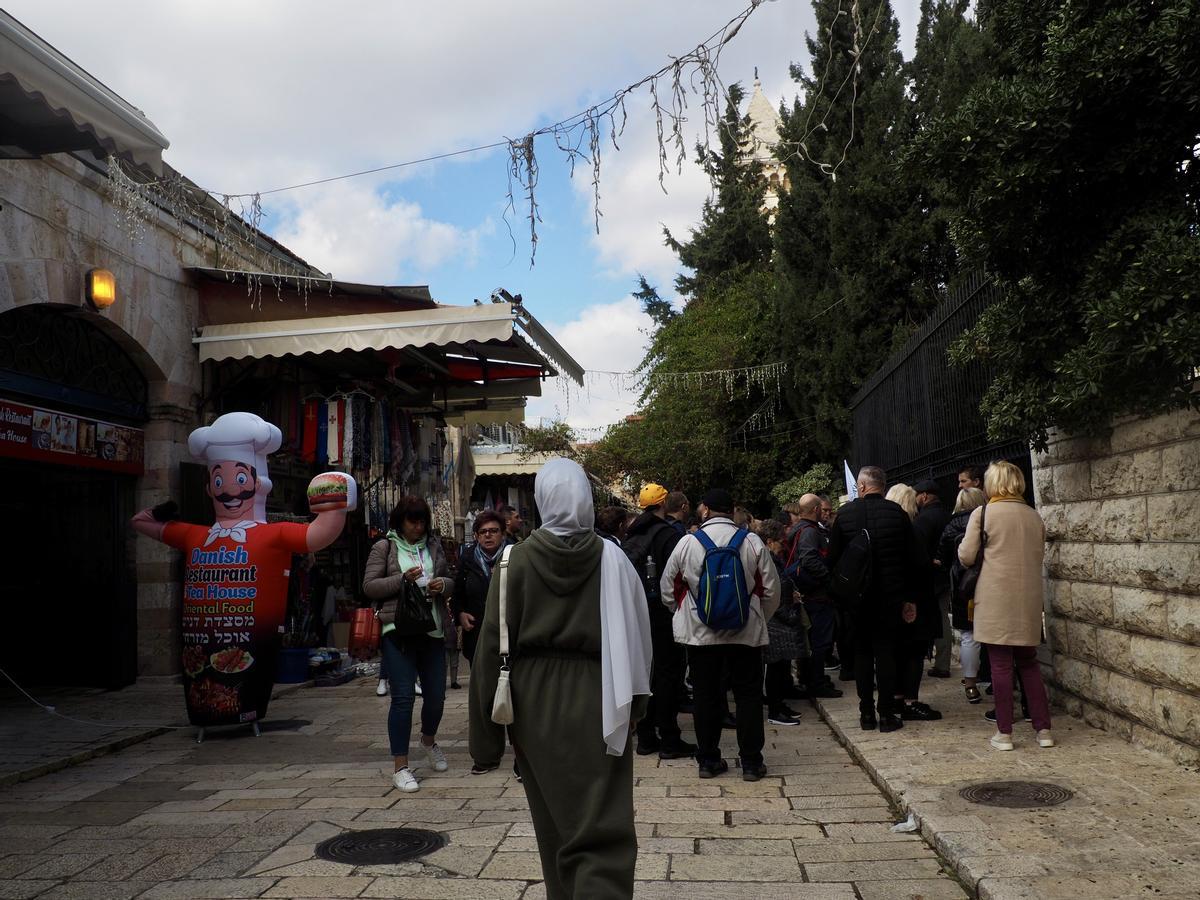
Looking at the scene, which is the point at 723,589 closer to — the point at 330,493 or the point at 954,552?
the point at 954,552

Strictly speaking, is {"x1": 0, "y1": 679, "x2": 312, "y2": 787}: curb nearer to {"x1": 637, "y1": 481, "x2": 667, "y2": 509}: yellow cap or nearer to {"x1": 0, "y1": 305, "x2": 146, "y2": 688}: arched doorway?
{"x1": 0, "y1": 305, "x2": 146, "y2": 688}: arched doorway

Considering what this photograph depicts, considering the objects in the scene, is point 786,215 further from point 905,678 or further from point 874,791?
point 874,791

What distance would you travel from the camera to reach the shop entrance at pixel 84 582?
10.3m

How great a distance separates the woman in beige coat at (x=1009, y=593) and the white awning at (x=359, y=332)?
16.7ft

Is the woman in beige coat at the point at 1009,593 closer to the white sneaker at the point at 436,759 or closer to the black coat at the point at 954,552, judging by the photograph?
the black coat at the point at 954,552

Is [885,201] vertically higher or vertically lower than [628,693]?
higher

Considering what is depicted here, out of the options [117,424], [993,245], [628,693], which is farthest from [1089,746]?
[117,424]

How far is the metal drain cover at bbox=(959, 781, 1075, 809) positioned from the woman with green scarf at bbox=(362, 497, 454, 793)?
10.6ft

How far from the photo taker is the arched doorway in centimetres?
961

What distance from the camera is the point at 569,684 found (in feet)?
11.5

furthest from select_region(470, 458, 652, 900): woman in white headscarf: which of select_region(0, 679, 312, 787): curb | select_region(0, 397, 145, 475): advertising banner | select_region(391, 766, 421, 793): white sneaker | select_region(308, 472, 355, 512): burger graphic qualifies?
select_region(0, 397, 145, 475): advertising banner

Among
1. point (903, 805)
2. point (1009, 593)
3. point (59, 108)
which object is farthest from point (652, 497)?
A: point (59, 108)

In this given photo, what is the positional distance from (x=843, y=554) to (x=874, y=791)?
187 centimetres

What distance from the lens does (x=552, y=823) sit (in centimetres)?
352
